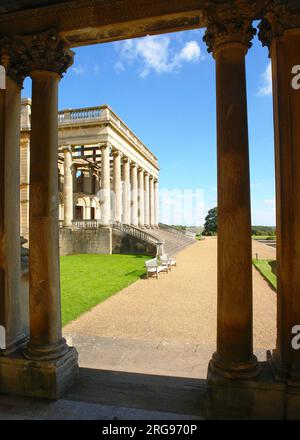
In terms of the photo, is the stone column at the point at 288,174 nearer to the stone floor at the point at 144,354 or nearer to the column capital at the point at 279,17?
the column capital at the point at 279,17

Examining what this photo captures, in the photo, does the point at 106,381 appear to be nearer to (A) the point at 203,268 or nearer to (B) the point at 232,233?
(B) the point at 232,233

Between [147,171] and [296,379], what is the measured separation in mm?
45945

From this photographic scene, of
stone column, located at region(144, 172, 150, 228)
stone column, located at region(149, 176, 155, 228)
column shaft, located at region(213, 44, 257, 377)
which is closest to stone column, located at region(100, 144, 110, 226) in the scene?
stone column, located at region(144, 172, 150, 228)

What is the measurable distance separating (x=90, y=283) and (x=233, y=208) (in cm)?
1223

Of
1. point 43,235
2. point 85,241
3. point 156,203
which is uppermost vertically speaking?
point 156,203

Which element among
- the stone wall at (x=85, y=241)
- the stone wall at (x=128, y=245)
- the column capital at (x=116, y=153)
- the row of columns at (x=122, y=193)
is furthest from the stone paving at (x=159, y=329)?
the column capital at (x=116, y=153)

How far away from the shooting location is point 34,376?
439cm

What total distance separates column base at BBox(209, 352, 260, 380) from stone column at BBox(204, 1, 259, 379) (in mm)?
13

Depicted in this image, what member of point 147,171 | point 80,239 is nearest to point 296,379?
point 80,239

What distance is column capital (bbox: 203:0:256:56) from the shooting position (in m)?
4.04

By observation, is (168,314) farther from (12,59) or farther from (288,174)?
(12,59)

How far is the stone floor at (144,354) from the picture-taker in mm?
4105

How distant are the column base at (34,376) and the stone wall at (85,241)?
25.9 metres

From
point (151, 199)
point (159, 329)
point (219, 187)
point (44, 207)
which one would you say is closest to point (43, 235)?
point (44, 207)
